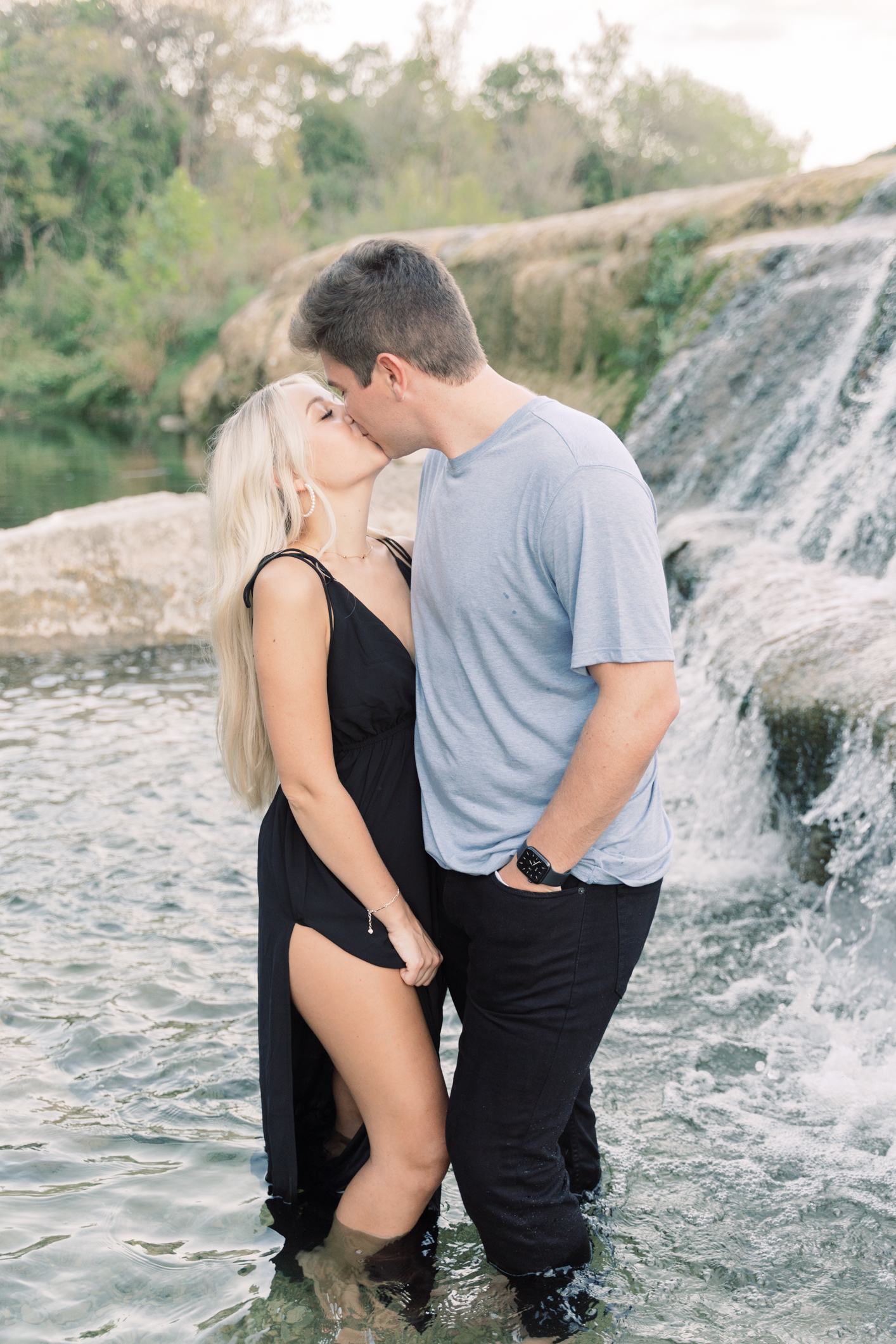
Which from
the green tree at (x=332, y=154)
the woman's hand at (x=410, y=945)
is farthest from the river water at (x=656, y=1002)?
the green tree at (x=332, y=154)

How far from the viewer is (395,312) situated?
2051mm

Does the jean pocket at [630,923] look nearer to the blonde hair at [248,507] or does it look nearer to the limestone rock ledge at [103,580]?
the blonde hair at [248,507]

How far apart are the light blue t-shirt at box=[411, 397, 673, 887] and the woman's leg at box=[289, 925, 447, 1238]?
12.9 inches

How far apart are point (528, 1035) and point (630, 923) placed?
0.28 m

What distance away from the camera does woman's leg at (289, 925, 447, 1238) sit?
232 cm

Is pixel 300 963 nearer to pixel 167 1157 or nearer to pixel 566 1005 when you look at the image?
pixel 566 1005

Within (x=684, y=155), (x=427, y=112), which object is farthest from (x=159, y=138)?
(x=684, y=155)

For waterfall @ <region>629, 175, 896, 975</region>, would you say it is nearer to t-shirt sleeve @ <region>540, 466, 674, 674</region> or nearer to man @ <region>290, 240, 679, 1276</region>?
man @ <region>290, 240, 679, 1276</region>

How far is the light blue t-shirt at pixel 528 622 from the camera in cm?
188

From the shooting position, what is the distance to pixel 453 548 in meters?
2.09

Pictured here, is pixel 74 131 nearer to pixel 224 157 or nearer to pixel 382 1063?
pixel 224 157

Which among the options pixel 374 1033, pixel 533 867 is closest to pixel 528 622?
pixel 533 867

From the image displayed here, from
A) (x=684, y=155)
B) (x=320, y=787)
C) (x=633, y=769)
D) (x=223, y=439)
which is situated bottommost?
(x=320, y=787)

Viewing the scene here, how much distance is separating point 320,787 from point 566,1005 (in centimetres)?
63
